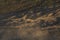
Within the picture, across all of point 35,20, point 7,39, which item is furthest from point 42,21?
point 7,39

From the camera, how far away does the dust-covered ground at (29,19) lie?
2.87 metres

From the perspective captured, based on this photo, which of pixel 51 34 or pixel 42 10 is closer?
pixel 51 34

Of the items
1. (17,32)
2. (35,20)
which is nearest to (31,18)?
(35,20)

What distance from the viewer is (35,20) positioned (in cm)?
308

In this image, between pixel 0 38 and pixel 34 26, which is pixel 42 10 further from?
pixel 0 38

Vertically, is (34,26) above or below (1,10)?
below

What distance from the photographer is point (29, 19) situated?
3088mm

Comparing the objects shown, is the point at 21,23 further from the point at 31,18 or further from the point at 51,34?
the point at 51,34

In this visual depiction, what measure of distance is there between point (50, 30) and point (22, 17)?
56cm

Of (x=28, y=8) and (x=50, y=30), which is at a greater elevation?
(x=28, y=8)

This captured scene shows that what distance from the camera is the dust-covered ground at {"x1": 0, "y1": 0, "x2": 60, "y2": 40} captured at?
9.41 ft

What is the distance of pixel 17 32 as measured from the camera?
9.61 feet

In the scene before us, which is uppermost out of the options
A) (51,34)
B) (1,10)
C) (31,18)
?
(1,10)

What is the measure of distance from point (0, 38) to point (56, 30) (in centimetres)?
90
